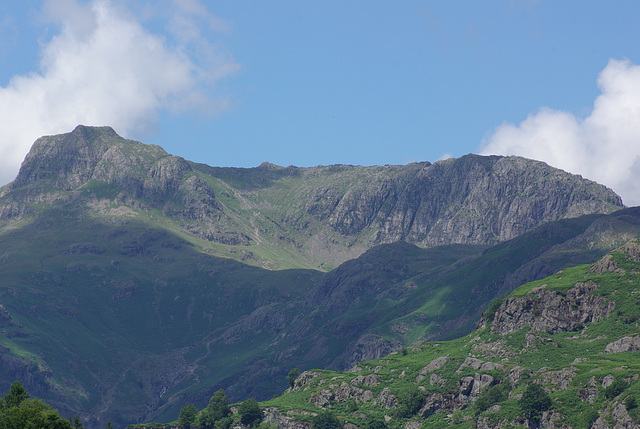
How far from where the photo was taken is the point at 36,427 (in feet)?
636

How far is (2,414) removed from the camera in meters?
198

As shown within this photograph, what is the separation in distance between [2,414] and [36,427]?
10.2 meters
